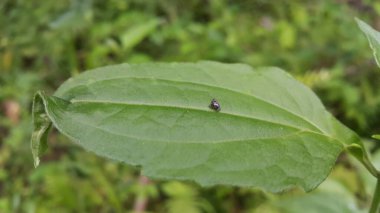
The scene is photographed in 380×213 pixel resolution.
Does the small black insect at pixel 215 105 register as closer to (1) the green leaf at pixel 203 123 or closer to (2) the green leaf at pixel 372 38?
(1) the green leaf at pixel 203 123

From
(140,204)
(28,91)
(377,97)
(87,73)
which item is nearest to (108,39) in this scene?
(28,91)

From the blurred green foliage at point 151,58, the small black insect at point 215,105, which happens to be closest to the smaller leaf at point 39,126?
the small black insect at point 215,105

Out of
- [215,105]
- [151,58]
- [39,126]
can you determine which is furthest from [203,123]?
[151,58]

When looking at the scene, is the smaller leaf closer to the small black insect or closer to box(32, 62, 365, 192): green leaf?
box(32, 62, 365, 192): green leaf

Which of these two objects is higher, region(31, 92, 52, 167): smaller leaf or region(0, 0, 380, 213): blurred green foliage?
region(31, 92, 52, 167): smaller leaf

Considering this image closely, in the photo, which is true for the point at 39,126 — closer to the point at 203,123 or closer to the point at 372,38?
the point at 203,123

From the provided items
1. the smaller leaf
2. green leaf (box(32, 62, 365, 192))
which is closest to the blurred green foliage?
green leaf (box(32, 62, 365, 192))
